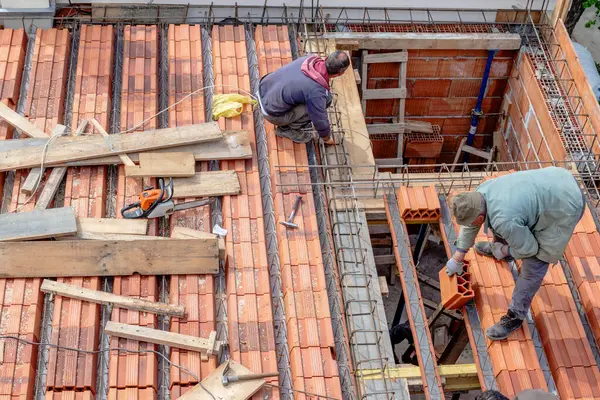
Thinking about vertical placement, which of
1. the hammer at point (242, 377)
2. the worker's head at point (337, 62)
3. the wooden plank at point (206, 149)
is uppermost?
the worker's head at point (337, 62)

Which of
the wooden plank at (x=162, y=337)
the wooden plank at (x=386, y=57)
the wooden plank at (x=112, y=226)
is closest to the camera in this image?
the wooden plank at (x=162, y=337)

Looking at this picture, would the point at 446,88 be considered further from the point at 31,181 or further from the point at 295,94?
the point at 31,181

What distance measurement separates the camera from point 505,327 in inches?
347

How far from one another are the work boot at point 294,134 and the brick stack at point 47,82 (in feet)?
10.2

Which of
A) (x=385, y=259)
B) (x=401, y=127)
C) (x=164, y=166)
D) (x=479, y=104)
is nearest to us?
(x=164, y=166)

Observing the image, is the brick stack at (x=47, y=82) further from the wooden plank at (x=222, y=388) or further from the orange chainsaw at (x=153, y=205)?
the wooden plank at (x=222, y=388)

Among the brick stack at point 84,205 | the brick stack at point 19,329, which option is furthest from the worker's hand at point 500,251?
the brick stack at point 19,329

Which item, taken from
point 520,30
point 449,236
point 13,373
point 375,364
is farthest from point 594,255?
point 13,373

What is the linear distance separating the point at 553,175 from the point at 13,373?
20.2 feet

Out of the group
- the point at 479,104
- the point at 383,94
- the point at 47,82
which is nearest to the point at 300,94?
the point at 47,82

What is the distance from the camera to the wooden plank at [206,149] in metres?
9.97

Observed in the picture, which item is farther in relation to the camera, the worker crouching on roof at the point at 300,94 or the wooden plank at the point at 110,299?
the worker crouching on roof at the point at 300,94

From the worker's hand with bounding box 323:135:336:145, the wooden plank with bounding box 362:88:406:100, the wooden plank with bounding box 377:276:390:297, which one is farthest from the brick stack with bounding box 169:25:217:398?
the wooden plank with bounding box 362:88:406:100


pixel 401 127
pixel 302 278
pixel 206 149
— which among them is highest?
pixel 401 127
